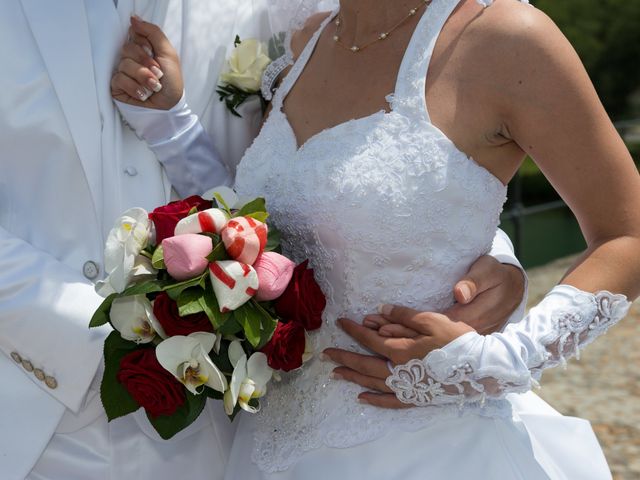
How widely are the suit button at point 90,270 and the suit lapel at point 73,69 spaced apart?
0.60 ft

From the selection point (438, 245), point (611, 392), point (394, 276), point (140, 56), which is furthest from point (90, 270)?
point (611, 392)

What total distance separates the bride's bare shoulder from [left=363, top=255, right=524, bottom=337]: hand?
0.97m

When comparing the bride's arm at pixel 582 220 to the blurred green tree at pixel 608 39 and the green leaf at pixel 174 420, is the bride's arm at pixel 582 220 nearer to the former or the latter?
the green leaf at pixel 174 420

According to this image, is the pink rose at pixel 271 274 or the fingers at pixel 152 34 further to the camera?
the fingers at pixel 152 34

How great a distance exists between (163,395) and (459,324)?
2.43 ft

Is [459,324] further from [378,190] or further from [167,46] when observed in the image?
[167,46]

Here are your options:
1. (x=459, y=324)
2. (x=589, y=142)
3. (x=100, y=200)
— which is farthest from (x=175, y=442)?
(x=589, y=142)

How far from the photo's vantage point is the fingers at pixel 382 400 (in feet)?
7.77

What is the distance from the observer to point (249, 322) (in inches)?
89.2

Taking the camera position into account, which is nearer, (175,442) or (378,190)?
(378,190)

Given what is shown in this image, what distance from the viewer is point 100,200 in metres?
2.67

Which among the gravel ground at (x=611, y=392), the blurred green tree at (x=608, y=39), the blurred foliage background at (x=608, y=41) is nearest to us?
the gravel ground at (x=611, y=392)

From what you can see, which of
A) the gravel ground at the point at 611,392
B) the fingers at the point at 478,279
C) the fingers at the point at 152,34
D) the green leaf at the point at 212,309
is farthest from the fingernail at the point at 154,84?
the gravel ground at the point at 611,392

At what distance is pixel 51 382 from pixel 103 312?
0.40m
